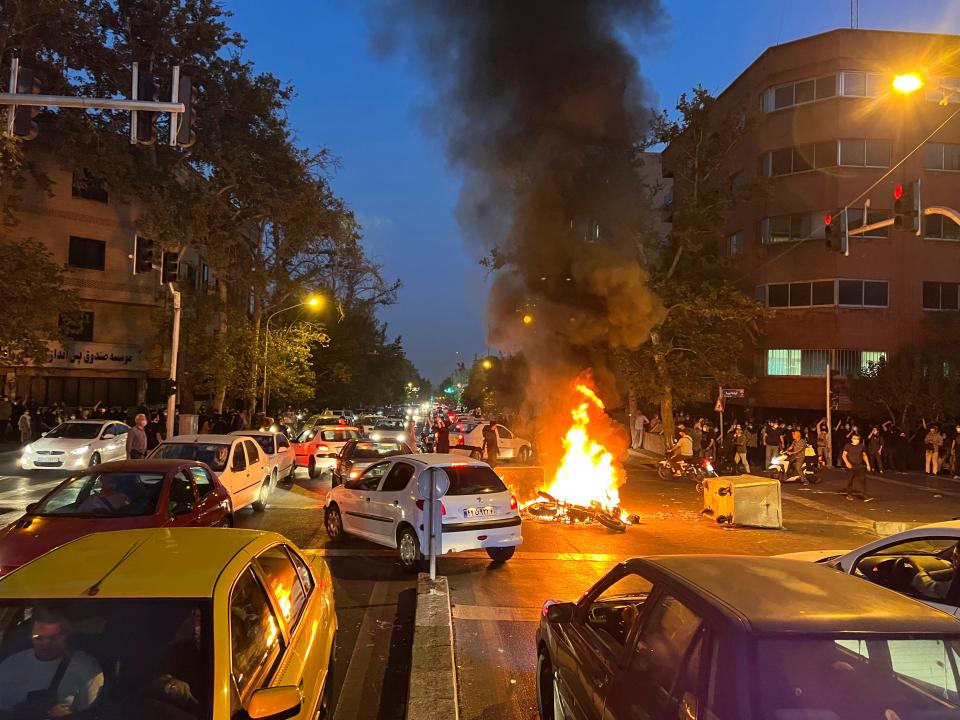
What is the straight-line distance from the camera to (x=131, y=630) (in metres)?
2.79

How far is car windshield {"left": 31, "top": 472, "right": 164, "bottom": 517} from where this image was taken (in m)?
6.71

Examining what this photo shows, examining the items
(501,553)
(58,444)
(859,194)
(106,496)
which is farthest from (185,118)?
(859,194)

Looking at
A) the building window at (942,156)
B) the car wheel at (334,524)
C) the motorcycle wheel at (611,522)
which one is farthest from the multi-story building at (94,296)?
the building window at (942,156)

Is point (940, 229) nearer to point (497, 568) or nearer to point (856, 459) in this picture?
point (856, 459)

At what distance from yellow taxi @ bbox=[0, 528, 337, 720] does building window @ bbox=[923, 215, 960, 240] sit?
32.8 metres

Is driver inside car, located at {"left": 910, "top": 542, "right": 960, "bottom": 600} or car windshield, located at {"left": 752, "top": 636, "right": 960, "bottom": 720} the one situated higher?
car windshield, located at {"left": 752, "top": 636, "right": 960, "bottom": 720}

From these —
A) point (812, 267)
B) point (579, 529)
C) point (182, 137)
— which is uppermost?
point (812, 267)

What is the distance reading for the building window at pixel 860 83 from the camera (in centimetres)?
2855

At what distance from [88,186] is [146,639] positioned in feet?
110

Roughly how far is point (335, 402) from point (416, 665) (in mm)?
45978

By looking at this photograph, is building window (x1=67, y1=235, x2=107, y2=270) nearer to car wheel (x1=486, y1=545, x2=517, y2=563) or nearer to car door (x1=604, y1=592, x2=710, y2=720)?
car wheel (x1=486, y1=545, x2=517, y2=563)

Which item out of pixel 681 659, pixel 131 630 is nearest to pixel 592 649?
pixel 681 659

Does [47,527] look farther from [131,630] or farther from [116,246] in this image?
[116,246]

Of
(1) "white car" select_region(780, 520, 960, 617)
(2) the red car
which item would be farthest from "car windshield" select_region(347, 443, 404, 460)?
(1) "white car" select_region(780, 520, 960, 617)
